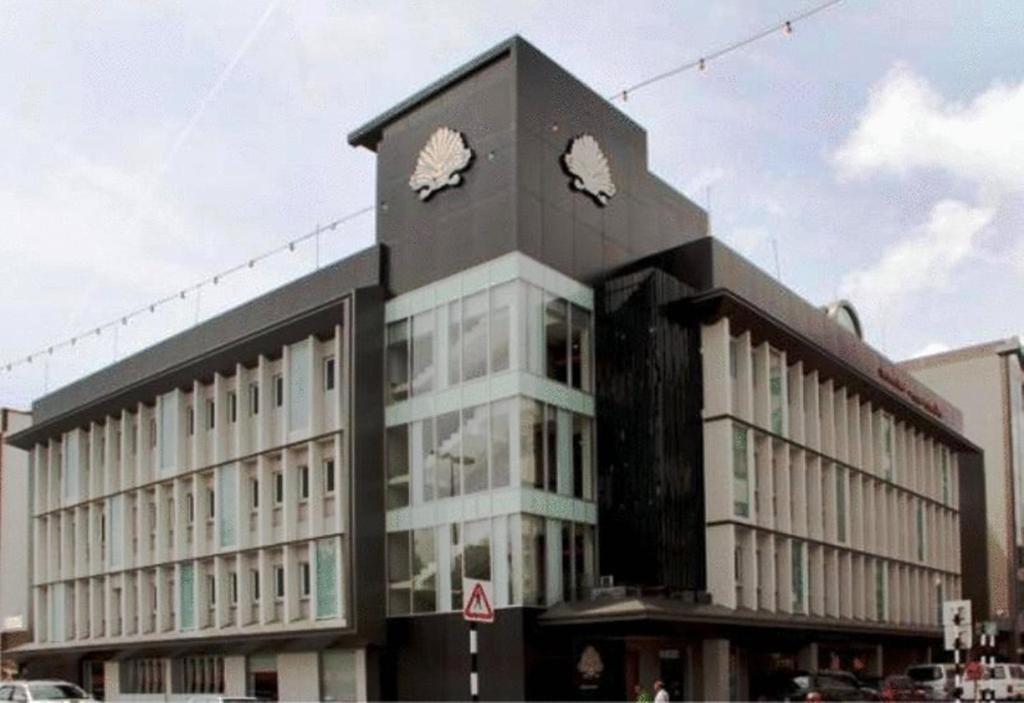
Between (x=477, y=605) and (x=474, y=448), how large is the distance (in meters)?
16.6

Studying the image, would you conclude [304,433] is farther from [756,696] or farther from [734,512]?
[756,696]

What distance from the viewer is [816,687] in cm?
4138

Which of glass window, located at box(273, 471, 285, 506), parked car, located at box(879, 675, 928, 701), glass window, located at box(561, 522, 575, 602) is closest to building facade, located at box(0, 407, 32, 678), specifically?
glass window, located at box(273, 471, 285, 506)

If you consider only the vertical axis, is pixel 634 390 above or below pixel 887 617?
above

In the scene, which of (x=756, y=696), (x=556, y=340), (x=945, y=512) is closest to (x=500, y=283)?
(x=556, y=340)

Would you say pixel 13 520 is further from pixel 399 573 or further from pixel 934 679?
pixel 934 679

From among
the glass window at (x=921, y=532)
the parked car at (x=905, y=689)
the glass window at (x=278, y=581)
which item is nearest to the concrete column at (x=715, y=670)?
the parked car at (x=905, y=689)

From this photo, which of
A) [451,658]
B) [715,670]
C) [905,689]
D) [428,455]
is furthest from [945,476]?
[451,658]

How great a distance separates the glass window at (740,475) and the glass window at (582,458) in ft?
16.5

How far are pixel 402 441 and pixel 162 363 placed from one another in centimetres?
1497

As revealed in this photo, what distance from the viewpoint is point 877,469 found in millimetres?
55875

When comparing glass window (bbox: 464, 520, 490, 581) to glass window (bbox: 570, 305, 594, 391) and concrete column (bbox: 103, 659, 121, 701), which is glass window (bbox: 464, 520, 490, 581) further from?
concrete column (bbox: 103, 659, 121, 701)

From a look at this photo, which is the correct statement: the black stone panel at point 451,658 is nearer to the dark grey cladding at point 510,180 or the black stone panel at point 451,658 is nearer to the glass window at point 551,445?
the glass window at point 551,445

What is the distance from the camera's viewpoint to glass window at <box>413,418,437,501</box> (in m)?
39.5
